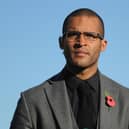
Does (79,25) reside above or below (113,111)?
Answer: above

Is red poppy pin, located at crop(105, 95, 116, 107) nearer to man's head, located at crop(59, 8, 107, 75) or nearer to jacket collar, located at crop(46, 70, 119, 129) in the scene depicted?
jacket collar, located at crop(46, 70, 119, 129)

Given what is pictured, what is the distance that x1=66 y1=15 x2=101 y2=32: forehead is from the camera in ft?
37.2

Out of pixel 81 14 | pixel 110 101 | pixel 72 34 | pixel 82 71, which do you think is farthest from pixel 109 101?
pixel 81 14

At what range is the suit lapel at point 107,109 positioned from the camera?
37.3 ft

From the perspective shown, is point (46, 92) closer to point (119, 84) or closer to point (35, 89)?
point (35, 89)

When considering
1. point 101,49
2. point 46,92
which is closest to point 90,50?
point 101,49

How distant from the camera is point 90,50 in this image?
36.9 feet

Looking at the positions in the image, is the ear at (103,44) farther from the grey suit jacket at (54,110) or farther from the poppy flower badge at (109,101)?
the poppy flower badge at (109,101)

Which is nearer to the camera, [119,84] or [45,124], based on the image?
[45,124]

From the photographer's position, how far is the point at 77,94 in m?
11.6

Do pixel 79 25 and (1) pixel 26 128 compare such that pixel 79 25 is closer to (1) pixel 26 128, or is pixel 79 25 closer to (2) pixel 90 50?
(2) pixel 90 50

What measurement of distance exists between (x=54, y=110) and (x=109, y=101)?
39.5 inches

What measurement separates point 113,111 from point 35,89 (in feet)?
4.64

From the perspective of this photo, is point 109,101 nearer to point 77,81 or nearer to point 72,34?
point 77,81
